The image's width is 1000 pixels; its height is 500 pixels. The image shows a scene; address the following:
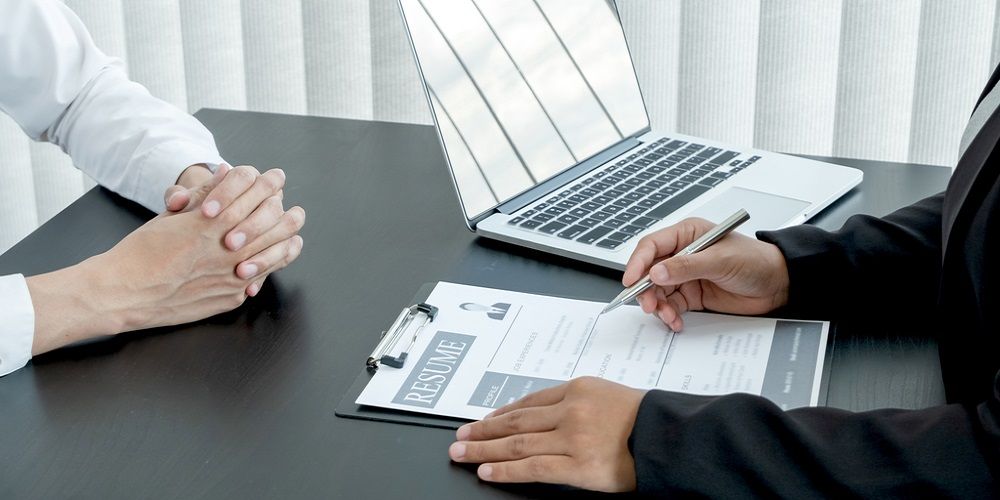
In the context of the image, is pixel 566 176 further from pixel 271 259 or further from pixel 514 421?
pixel 514 421

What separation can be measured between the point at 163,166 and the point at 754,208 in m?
0.68

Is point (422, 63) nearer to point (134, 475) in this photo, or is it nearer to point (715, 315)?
point (715, 315)

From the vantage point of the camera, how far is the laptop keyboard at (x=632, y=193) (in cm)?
115

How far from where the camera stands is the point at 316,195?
1.30 metres

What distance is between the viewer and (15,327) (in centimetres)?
93

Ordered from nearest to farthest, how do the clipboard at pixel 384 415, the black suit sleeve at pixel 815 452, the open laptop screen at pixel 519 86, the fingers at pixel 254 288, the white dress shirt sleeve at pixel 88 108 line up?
1. the black suit sleeve at pixel 815 452
2. the clipboard at pixel 384 415
3. the fingers at pixel 254 288
4. the open laptop screen at pixel 519 86
5. the white dress shirt sleeve at pixel 88 108

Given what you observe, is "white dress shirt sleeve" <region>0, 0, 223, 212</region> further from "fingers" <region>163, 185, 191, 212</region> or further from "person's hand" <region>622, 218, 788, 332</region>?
"person's hand" <region>622, 218, 788, 332</region>

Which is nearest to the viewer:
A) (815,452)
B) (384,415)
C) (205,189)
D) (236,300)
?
(815,452)

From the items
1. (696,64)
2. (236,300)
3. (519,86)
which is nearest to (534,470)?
(236,300)

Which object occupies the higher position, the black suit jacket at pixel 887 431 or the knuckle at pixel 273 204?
the knuckle at pixel 273 204

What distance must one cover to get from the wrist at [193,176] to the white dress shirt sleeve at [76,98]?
0.10 feet

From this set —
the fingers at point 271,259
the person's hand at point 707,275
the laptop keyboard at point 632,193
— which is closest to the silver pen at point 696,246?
the person's hand at point 707,275

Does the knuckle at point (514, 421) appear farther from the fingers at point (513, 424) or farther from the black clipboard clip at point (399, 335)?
the black clipboard clip at point (399, 335)

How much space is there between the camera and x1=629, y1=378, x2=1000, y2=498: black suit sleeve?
72cm
